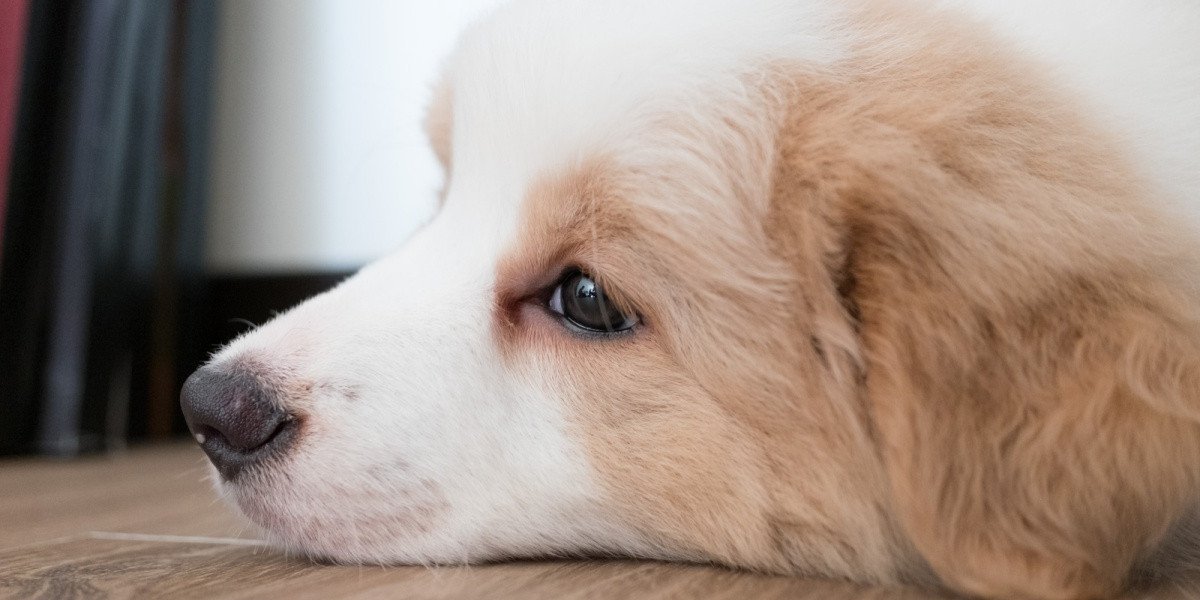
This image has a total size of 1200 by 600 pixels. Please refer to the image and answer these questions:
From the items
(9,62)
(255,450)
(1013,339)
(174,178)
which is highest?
(9,62)

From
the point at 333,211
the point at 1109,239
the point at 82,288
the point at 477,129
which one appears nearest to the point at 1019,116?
the point at 1109,239

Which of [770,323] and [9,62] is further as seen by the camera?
[9,62]

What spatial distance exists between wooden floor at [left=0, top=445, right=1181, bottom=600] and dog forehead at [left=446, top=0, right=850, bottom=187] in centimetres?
45

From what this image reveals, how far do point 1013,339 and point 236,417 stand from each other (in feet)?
2.65

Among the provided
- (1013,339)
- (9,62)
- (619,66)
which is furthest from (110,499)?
(1013,339)

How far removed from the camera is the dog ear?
970mm

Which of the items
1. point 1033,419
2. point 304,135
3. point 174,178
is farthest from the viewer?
point 304,135

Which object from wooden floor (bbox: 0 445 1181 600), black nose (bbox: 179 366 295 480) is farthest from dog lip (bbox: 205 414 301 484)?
wooden floor (bbox: 0 445 1181 600)

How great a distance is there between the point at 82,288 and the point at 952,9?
234 cm

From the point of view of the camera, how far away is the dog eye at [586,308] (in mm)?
1165

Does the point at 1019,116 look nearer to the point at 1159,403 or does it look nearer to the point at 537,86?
the point at 1159,403

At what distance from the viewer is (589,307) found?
118cm

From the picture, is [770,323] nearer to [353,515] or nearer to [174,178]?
[353,515]

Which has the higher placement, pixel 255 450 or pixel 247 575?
pixel 255 450
